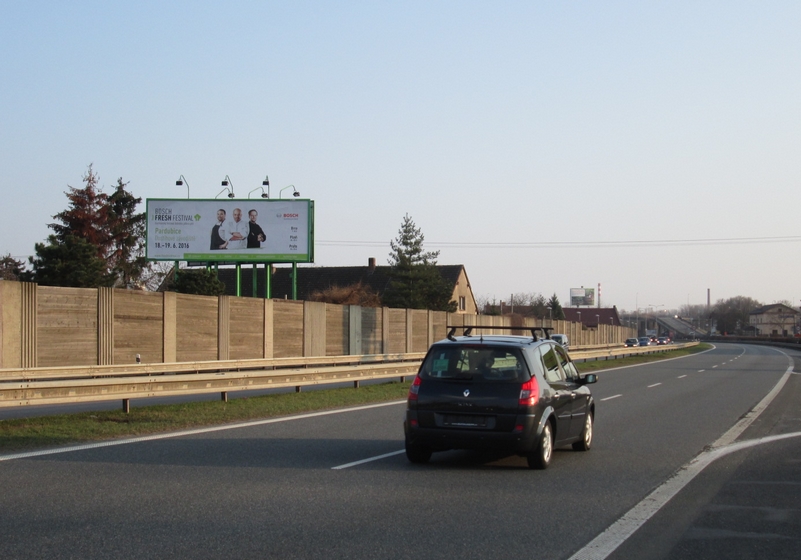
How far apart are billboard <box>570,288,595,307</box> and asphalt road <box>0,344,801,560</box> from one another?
175m

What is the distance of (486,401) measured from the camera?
10234mm

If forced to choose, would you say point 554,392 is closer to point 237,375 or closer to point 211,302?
point 237,375

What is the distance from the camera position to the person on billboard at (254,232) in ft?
150

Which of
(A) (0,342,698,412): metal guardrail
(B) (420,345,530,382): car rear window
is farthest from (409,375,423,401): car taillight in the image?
(A) (0,342,698,412): metal guardrail

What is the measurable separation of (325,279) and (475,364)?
223 feet

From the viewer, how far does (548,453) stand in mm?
10742

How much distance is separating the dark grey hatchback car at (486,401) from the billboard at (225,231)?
3515 centimetres

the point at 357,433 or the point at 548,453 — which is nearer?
the point at 548,453

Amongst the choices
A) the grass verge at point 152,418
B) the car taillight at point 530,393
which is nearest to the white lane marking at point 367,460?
the car taillight at point 530,393

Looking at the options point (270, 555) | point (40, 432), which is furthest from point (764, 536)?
point (40, 432)

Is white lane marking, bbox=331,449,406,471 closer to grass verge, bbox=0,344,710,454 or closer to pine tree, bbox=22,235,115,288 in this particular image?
grass verge, bbox=0,344,710,454

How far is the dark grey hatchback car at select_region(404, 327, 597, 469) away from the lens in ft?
33.4

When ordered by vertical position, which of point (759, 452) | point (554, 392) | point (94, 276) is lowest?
point (759, 452)

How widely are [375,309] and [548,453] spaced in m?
24.2
